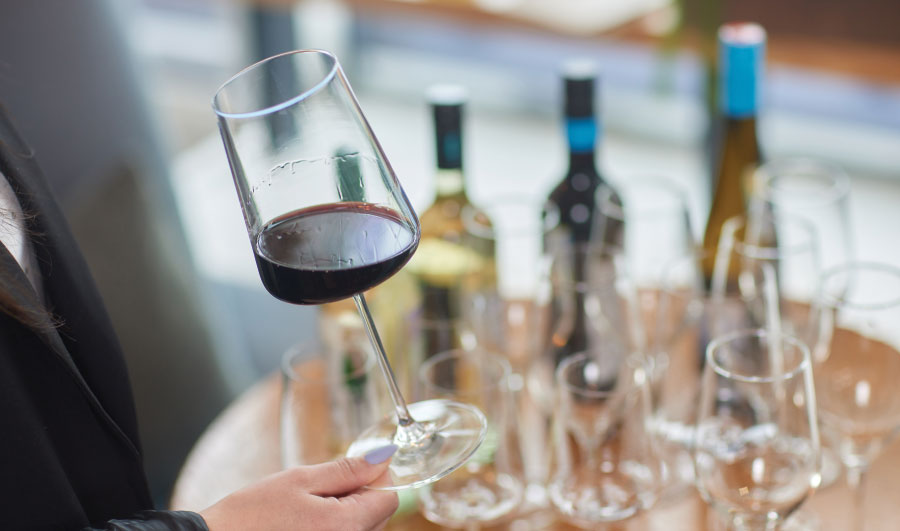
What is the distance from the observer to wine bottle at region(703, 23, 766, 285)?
1106 mm

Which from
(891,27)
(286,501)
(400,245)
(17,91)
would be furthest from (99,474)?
(891,27)

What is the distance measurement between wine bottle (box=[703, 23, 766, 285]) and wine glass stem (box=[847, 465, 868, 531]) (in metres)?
0.22

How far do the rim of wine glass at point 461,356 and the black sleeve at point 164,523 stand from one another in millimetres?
228

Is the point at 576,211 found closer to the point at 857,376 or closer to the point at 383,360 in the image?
the point at 857,376

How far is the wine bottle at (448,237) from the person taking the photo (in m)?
1.07

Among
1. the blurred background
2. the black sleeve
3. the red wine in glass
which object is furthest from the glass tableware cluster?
the blurred background

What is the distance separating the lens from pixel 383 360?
742 millimetres

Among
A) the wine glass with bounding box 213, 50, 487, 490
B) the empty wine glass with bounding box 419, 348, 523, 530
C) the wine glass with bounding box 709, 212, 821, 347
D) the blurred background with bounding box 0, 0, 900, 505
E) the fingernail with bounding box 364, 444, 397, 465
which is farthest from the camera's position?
the blurred background with bounding box 0, 0, 900, 505

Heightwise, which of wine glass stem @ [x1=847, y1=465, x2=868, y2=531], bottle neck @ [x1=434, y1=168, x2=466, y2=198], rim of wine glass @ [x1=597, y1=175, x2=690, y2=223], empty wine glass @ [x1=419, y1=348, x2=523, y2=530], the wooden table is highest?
bottle neck @ [x1=434, y1=168, x2=466, y2=198]

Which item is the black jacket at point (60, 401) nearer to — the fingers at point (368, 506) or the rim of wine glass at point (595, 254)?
the fingers at point (368, 506)

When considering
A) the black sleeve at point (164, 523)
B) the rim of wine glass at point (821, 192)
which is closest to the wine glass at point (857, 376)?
the rim of wine glass at point (821, 192)

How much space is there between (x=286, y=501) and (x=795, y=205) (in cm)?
79

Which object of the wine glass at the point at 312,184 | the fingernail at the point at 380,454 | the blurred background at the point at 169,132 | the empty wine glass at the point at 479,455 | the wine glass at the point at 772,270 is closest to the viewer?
the wine glass at the point at 312,184

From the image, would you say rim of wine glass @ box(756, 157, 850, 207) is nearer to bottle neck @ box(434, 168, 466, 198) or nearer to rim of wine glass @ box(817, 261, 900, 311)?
rim of wine glass @ box(817, 261, 900, 311)
